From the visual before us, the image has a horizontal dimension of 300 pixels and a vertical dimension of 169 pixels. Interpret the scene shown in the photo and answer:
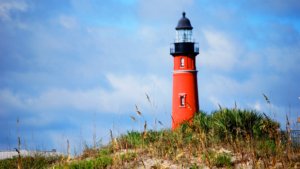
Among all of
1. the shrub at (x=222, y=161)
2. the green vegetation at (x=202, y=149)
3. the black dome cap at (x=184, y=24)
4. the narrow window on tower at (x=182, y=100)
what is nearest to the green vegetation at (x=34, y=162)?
the green vegetation at (x=202, y=149)

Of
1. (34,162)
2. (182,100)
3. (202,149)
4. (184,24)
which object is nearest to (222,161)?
(202,149)

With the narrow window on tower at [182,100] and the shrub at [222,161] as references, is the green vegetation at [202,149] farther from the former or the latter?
the narrow window on tower at [182,100]

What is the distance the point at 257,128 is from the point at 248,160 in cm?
479

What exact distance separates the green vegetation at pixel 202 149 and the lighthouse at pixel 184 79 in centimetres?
1371

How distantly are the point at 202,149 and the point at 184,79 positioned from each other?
65.3 ft

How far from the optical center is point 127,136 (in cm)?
1396

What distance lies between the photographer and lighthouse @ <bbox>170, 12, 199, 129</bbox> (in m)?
30.2

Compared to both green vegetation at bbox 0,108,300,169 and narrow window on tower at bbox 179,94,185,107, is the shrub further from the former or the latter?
narrow window on tower at bbox 179,94,185,107

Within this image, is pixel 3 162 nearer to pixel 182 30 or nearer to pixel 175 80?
pixel 175 80

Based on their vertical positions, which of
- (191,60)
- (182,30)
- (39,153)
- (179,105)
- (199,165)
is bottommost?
(199,165)

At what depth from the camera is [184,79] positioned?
101 feet

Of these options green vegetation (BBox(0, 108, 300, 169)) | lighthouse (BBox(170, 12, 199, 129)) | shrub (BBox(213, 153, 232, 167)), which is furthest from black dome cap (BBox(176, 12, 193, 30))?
shrub (BBox(213, 153, 232, 167))

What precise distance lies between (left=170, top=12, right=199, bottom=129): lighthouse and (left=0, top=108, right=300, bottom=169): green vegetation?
13711 millimetres

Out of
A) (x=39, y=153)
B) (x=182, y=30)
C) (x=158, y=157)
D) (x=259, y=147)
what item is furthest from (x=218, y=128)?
(x=182, y=30)
